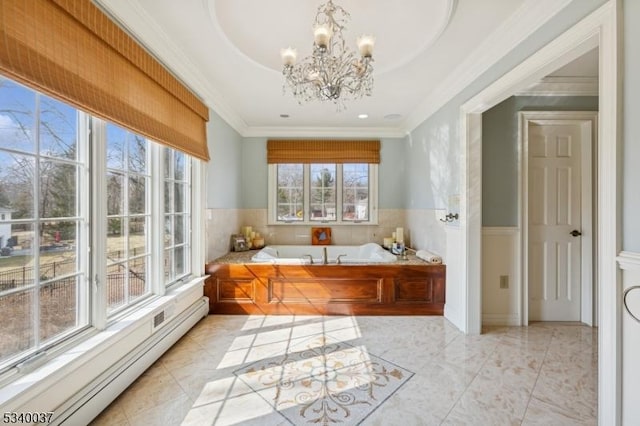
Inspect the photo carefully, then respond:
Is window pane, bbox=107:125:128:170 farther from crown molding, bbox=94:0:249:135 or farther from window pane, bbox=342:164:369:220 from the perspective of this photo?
window pane, bbox=342:164:369:220

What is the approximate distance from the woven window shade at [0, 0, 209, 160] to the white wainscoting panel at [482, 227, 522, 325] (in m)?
3.18

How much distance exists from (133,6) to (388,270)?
10.2 feet

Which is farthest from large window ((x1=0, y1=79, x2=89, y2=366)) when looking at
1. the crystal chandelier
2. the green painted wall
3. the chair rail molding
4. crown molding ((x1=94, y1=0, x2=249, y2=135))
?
A: the green painted wall

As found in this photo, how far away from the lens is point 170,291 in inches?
99.7

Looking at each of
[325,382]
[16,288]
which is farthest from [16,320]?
[325,382]

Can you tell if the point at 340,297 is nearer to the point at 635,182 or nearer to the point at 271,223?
the point at 271,223

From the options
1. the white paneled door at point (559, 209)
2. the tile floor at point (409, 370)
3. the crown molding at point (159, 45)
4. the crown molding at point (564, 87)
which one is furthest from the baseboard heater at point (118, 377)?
the crown molding at point (564, 87)

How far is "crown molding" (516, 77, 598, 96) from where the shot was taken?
2738mm

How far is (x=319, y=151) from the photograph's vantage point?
14.6 ft

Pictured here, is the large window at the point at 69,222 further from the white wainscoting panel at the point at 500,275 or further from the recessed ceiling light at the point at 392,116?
the white wainscoting panel at the point at 500,275

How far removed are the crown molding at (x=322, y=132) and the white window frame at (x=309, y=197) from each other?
1.60 feet

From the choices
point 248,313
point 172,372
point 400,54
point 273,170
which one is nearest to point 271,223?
point 273,170

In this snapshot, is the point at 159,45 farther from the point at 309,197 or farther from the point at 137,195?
the point at 309,197

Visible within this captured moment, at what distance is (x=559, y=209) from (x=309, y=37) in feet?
10.0
